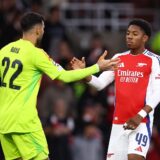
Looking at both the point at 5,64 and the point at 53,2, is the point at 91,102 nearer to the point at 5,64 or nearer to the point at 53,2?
the point at 53,2

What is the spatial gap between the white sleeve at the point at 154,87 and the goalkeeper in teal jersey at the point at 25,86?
26.5 inches

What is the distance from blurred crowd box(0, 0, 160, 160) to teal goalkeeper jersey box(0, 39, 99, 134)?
4.95 m

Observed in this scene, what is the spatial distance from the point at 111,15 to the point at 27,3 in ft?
8.22

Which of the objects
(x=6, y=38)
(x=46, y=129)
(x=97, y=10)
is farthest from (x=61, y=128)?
(x=97, y=10)

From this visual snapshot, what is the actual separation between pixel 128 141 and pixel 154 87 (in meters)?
0.77

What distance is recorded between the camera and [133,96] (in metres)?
11.9

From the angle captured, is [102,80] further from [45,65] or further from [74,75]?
[45,65]

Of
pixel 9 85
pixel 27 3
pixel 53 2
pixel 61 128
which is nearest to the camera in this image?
pixel 9 85

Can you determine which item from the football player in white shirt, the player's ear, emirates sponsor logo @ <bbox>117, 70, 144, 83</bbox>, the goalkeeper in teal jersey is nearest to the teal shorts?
the goalkeeper in teal jersey

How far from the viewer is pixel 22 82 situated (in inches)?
446

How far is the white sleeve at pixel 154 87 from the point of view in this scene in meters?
11.8

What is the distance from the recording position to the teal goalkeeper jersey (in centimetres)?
1129

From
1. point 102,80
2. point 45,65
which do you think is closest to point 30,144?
point 45,65

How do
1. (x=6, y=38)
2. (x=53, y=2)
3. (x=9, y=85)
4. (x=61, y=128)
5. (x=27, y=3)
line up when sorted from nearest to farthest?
(x=9, y=85) → (x=61, y=128) → (x=6, y=38) → (x=27, y=3) → (x=53, y=2)
